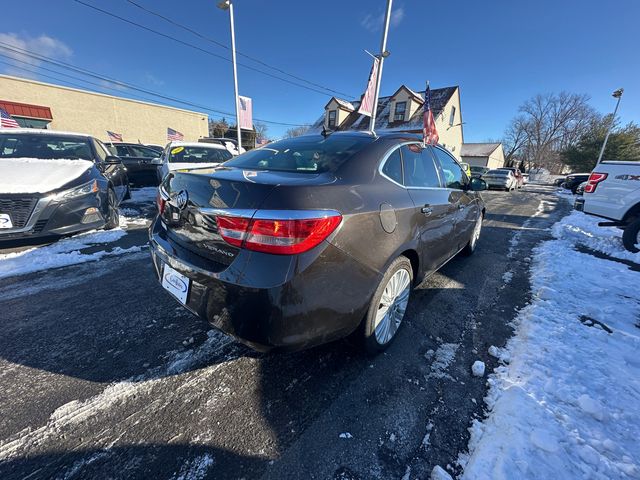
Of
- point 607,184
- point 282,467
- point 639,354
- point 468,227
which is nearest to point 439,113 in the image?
point 607,184

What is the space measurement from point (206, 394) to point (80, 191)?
12.5 ft

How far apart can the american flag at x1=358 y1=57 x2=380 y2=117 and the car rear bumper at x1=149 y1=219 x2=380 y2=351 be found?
9.96m

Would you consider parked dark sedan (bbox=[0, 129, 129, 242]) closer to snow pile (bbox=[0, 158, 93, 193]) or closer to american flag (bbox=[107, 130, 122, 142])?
snow pile (bbox=[0, 158, 93, 193])

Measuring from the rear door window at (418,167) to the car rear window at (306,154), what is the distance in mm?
401

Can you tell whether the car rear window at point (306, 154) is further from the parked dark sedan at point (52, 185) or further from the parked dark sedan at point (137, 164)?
the parked dark sedan at point (137, 164)

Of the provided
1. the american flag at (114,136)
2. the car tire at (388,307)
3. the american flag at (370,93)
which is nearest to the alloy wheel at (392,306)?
the car tire at (388,307)

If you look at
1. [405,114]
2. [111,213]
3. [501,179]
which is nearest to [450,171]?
[111,213]

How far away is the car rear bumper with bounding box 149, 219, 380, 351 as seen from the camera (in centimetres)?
139

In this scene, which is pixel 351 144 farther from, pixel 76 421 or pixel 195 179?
pixel 76 421

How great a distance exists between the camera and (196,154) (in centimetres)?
745

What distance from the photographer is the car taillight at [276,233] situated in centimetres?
139

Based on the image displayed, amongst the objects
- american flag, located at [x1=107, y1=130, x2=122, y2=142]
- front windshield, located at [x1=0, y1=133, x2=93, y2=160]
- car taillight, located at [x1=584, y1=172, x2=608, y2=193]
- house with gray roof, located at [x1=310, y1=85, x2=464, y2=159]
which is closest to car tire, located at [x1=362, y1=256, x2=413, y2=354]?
front windshield, located at [x1=0, y1=133, x2=93, y2=160]

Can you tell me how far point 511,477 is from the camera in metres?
1.33

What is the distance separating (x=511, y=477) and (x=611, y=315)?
8.28 ft
